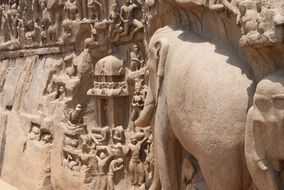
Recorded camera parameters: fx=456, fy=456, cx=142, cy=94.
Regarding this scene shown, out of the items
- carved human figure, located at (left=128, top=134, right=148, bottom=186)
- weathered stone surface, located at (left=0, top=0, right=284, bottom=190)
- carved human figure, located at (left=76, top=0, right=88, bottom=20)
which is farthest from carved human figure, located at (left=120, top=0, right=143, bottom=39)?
carved human figure, located at (left=128, top=134, right=148, bottom=186)

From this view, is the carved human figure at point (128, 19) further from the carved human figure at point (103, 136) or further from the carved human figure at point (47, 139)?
the carved human figure at point (47, 139)

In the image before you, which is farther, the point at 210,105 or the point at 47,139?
the point at 47,139

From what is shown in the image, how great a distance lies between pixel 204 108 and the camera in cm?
335

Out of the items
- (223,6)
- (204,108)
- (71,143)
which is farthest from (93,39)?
(204,108)

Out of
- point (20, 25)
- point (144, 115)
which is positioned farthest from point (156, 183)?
point (20, 25)

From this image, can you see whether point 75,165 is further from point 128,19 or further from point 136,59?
point 128,19

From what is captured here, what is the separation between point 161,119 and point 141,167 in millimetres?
2043

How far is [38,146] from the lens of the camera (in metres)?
7.96

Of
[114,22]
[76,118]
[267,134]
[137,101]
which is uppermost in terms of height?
[114,22]

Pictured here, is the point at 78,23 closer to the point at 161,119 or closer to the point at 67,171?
the point at 67,171

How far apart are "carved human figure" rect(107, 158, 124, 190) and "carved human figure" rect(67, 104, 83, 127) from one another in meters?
1.17

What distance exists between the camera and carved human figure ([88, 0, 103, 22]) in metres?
6.88

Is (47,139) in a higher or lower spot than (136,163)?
lower

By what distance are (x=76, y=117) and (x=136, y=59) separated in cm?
162
